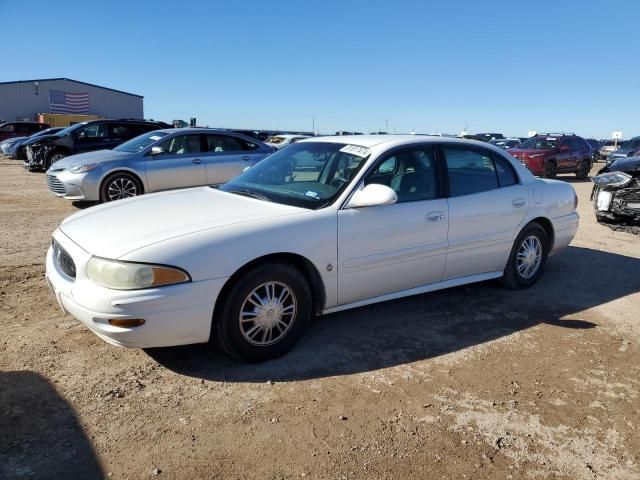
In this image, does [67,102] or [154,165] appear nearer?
[154,165]

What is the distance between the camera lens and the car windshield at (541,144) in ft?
59.2

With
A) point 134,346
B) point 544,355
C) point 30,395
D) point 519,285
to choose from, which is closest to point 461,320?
point 544,355

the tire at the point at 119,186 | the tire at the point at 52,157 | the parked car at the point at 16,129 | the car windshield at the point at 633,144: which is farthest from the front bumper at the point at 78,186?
the car windshield at the point at 633,144

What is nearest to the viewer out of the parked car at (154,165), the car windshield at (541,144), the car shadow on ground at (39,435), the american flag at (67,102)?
the car shadow on ground at (39,435)

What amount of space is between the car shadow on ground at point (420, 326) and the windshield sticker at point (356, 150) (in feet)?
4.54

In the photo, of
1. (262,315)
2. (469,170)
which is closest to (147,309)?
(262,315)

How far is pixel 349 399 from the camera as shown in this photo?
316 cm

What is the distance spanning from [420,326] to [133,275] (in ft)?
7.73

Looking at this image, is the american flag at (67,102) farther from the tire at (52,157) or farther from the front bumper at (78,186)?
the front bumper at (78,186)

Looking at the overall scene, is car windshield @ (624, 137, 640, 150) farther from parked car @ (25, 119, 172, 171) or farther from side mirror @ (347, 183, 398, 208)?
side mirror @ (347, 183, 398, 208)

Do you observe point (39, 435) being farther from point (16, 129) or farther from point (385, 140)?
point (16, 129)

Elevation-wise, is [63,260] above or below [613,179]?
below

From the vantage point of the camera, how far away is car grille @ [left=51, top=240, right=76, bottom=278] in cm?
342

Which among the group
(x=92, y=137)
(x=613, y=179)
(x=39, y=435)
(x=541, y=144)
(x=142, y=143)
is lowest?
(x=39, y=435)
